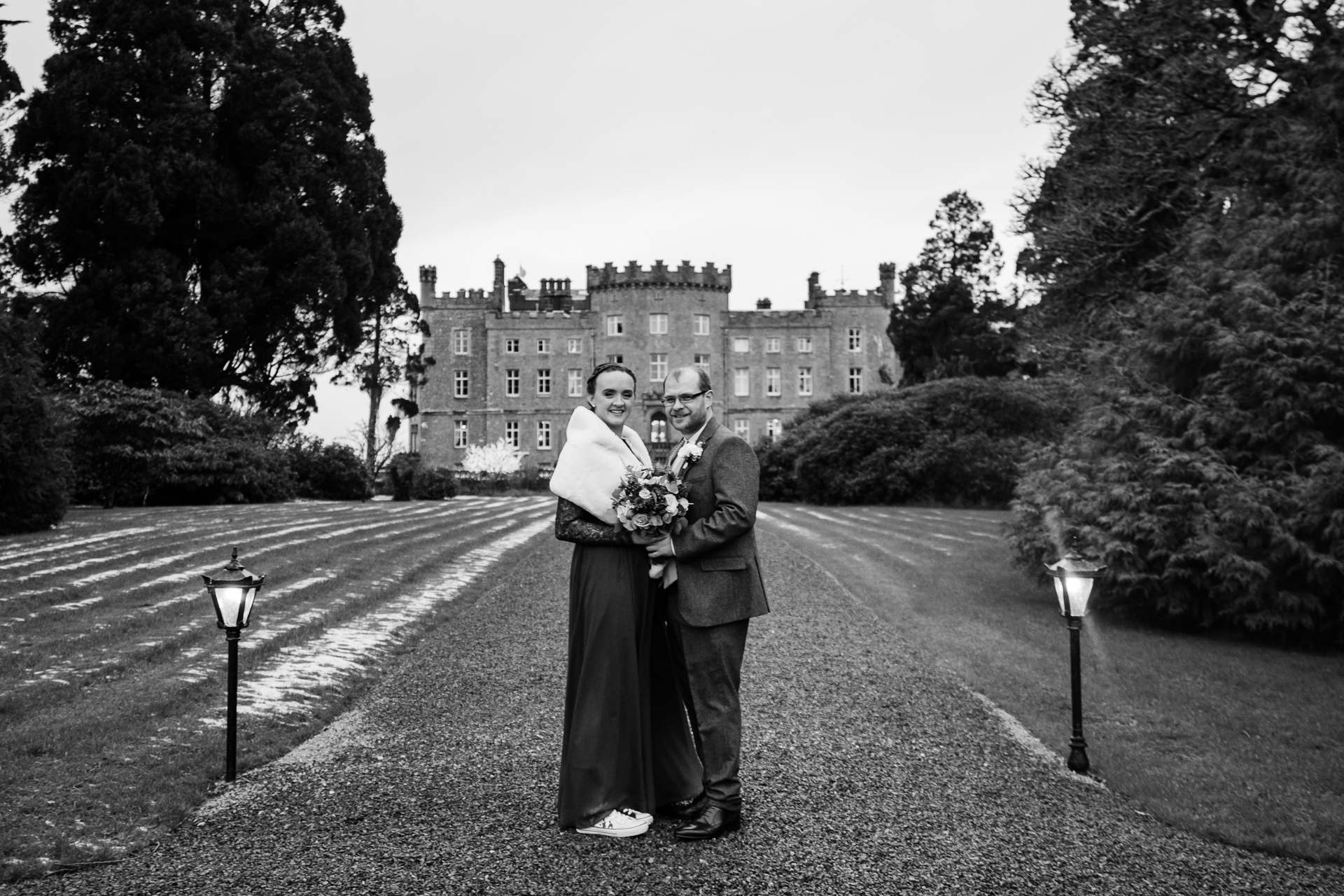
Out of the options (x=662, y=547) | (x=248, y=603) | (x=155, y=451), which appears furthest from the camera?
(x=155, y=451)

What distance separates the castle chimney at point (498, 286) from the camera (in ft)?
168

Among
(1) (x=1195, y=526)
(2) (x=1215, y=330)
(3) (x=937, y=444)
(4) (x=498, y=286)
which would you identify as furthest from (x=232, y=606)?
(4) (x=498, y=286)

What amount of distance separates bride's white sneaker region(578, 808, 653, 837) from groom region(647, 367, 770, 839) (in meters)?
0.15

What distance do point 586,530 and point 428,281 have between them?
50.3 m

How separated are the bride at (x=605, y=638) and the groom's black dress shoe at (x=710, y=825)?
18 cm

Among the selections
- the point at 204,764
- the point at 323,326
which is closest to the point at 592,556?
the point at 204,764

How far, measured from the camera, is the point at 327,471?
23703 millimetres

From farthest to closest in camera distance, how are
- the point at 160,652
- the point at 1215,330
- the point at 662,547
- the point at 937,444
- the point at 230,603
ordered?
the point at 937,444
the point at 1215,330
the point at 160,652
the point at 230,603
the point at 662,547

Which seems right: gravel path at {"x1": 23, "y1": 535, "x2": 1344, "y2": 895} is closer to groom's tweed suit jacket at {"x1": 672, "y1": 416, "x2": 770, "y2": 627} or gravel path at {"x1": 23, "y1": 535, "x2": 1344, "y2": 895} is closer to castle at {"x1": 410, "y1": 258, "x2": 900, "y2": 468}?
groom's tweed suit jacket at {"x1": 672, "y1": 416, "x2": 770, "y2": 627}

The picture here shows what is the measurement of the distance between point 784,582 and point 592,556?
7156 mm

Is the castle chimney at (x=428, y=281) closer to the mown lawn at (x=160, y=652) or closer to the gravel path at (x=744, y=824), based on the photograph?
the mown lawn at (x=160, y=652)

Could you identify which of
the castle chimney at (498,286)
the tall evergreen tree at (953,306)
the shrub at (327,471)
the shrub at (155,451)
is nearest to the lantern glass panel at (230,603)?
the shrub at (155,451)

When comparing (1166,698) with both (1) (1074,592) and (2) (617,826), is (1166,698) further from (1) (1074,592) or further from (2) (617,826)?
(2) (617,826)

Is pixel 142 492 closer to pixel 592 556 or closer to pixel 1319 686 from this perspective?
pixel 592 556
